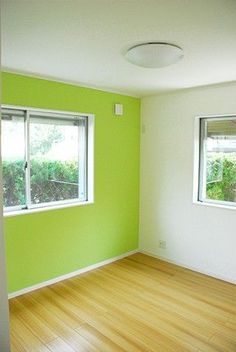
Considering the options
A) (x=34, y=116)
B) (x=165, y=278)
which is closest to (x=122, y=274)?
(x=165, y=278)

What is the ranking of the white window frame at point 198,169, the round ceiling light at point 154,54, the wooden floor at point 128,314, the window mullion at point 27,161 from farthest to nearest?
the white window frame at point 198,169 < the window mullion at point 27,161 < the wooden floor at point 128,314 < the round ceiling light at point 154,54

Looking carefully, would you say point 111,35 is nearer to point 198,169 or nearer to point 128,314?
point 198,169

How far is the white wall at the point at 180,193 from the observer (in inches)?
127

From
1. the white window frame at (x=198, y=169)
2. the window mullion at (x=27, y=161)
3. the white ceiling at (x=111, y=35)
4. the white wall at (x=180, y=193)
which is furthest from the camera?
the white window frame at (x=198, y=169)

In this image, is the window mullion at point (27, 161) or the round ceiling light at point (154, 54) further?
the window mullion at point (27, 161)

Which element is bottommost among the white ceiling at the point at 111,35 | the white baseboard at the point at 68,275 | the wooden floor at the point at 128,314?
the wooden floor at the point at 128,314

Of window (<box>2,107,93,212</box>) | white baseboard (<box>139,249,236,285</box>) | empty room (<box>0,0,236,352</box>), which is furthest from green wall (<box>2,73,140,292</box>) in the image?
white baseboard (<box>139,249,236,285</box>)

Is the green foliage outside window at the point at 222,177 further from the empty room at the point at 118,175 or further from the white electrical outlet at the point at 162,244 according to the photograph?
the white electrical outlet at the point at 162,244

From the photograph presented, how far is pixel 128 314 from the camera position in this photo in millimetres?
2598

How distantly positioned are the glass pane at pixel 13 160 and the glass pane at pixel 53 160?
124mm

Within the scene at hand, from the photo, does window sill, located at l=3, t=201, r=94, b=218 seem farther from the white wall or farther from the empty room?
the white wall

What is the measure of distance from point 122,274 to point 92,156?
4.94 feet

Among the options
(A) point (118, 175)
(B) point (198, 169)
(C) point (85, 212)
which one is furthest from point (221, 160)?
(C) point (85, 212)

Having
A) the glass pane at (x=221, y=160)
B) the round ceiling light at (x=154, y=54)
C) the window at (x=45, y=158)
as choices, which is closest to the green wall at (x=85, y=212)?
the window at (x=45, y=158)
